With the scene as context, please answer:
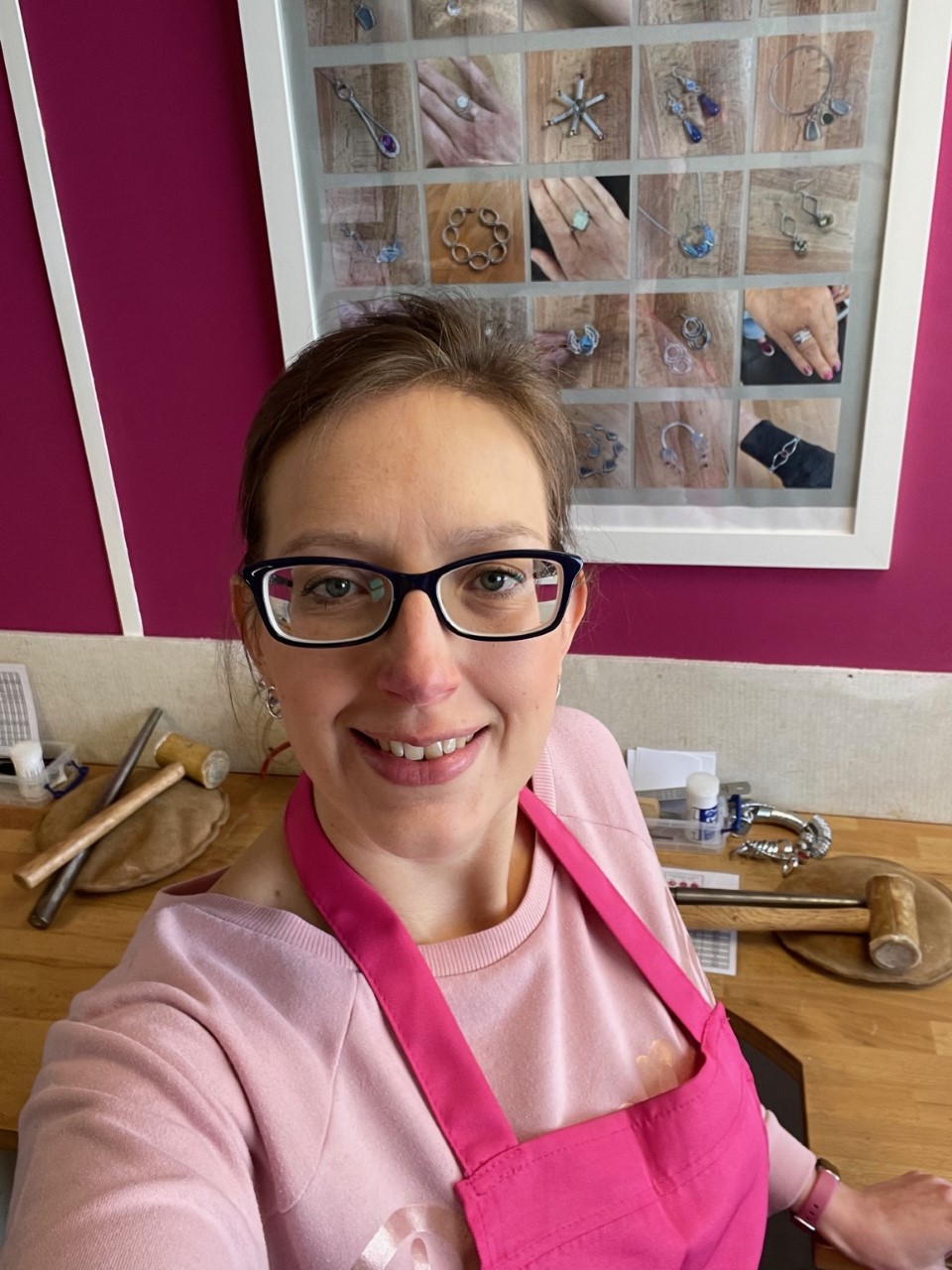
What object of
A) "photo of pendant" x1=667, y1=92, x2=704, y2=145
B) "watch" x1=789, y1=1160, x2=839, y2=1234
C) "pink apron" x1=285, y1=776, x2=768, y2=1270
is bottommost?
"watch" x1=789, y1=1160, x2=839, y2=1234

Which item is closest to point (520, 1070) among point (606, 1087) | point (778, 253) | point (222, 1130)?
point (606, 1087)

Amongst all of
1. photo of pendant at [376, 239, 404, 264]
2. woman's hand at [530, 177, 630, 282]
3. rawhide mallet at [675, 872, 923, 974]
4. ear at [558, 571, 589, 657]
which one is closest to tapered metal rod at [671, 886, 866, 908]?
rawhide mallet at [675, 872, 923, 974]

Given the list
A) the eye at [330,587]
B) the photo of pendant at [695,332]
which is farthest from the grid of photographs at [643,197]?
the eye at [330,587]

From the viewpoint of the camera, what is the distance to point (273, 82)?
1363 mm

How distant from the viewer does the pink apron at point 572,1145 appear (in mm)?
787

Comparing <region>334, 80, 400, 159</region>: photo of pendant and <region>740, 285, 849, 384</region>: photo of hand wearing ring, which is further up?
<region>334, 80, 400, 159</region>: photo of pendant

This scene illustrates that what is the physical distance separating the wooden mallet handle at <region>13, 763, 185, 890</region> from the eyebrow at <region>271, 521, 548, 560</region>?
1.03 meters

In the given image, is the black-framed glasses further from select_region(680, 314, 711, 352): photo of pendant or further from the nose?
select_region(680, 314, 711, 352): photo of pendant

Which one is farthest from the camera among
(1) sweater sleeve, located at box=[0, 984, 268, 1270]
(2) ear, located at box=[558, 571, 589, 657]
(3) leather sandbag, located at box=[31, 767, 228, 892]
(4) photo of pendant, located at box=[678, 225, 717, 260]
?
(3) leather sandbag, located at box=[31, 767, 228, 892]

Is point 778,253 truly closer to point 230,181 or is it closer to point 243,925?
point 230,181

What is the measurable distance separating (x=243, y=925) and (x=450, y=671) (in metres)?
0.30

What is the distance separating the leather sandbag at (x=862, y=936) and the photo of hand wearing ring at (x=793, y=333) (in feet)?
2.61

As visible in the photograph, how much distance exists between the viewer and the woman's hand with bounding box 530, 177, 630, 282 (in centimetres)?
137

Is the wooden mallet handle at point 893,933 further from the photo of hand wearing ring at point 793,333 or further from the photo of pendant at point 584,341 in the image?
the photo of pendant at point 584,341
